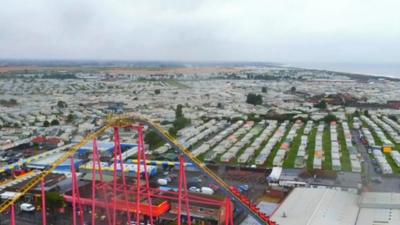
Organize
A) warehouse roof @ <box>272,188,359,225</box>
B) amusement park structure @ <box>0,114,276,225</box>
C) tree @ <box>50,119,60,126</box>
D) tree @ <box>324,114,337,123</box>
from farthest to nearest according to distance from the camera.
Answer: tree @ <box>50,119,60,126</box> → tree @ <box>324,114,337,123</box> → warehouse roof @ <box>272,188,359,225</box> → amusement park structure @ <box>0,114,276,225</box>

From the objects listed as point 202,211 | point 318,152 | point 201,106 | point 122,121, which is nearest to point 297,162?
point 318,152

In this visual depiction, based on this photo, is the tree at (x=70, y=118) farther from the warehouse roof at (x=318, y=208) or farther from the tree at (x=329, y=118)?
the warehouse roof at (x=318, y=208)

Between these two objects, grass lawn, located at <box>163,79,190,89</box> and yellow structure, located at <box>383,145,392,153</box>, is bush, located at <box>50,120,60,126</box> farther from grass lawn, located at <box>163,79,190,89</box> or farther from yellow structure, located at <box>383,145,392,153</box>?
grass lawn, located at <box>163,79,190,89</box>

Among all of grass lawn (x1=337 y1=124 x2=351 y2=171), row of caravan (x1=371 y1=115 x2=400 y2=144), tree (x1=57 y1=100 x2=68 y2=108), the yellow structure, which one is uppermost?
row of caravan (x1=371 y1=115 x2=400 y2=144)

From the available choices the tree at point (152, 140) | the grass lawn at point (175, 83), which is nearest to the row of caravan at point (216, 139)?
the tree at point (152, 140)

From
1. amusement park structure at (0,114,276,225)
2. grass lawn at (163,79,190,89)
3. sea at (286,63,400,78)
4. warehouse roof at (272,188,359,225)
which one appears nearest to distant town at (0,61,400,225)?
warehouse roof at (272,188,359,225)

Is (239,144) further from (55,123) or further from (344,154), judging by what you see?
(55,123)

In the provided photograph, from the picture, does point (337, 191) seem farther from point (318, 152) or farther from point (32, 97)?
point (32, 97)
